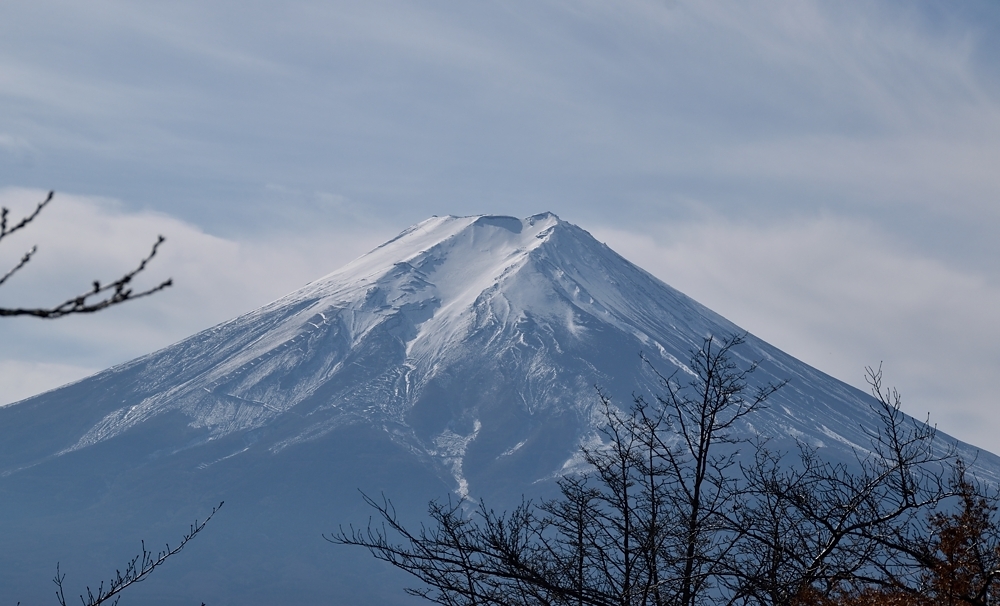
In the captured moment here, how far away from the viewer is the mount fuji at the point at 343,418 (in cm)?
13325

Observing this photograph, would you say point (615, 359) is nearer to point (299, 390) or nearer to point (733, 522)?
point (299, 390)

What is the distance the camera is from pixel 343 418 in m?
145

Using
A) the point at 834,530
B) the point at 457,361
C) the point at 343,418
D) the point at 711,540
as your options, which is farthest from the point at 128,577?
the point at 457,361

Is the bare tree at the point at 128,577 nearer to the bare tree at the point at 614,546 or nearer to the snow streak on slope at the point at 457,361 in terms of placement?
the bare tree at the point at 614,546

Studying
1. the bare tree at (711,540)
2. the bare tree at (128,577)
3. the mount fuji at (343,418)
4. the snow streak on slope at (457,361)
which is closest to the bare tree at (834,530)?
the bare tree at (711,540)

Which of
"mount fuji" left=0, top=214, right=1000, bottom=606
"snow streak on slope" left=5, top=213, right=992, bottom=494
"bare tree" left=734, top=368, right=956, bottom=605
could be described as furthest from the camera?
"snow streak on slope" left=5, top=213, right=992, bottom=494

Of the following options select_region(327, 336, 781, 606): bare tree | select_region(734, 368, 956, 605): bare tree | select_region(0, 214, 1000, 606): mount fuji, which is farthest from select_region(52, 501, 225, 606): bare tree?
select_region(0, 214, 1000, 606): mount fuji

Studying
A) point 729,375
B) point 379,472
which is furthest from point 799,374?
point 729,375

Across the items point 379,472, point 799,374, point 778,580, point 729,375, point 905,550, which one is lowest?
point 379,472

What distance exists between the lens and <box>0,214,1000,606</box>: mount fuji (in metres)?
133

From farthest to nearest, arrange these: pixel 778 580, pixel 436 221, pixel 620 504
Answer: pixel 436 221 → pixel 620 504 → pixel 778 580

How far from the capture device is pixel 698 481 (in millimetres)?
7586

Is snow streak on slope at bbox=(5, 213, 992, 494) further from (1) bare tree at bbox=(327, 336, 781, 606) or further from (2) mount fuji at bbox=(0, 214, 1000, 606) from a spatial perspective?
(1) bare tree at bbox=(327, 336, 781, 606)

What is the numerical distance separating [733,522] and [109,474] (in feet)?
493
